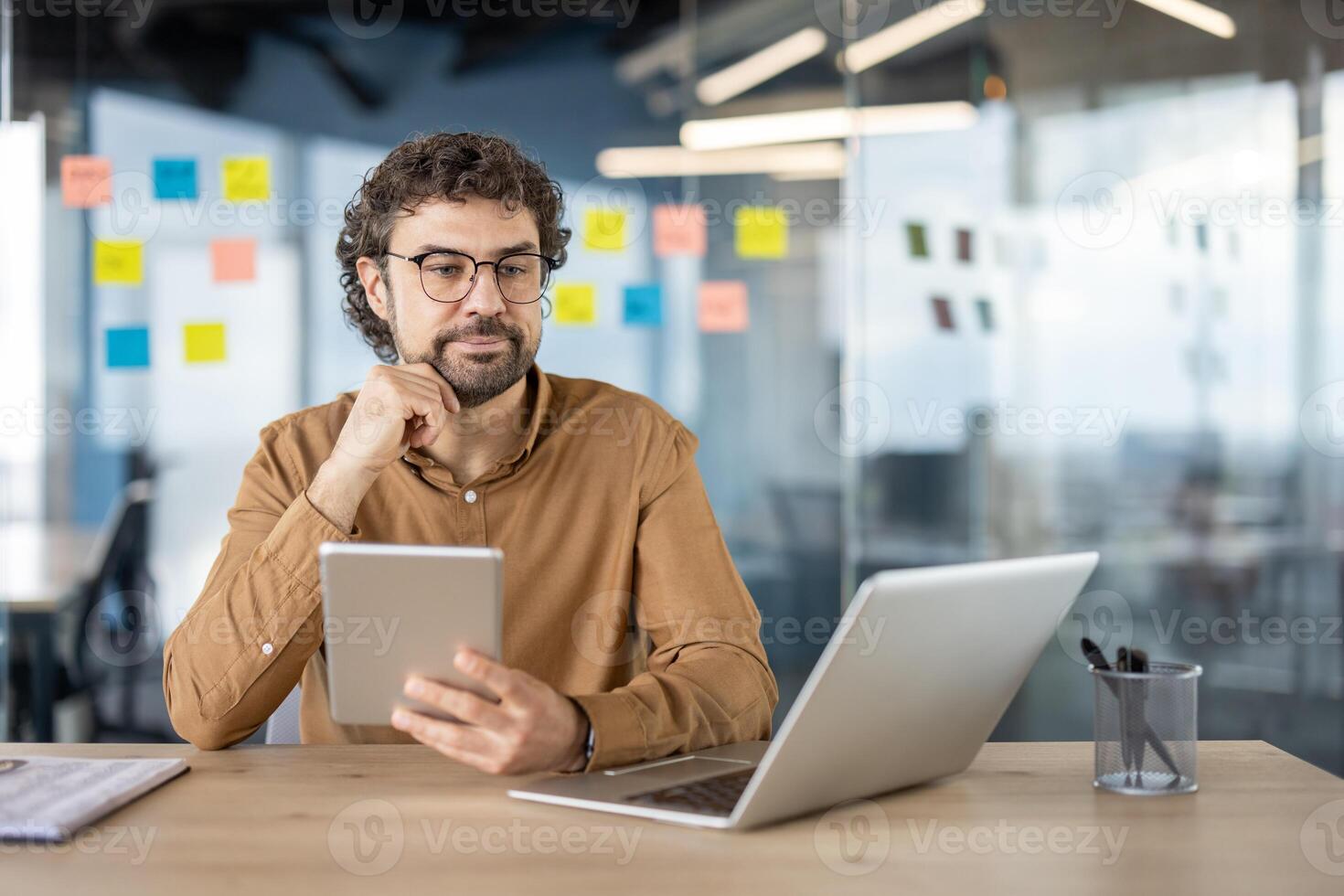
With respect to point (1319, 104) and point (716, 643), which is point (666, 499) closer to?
point (716, 643)

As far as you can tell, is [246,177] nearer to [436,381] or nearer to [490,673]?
[436,381]

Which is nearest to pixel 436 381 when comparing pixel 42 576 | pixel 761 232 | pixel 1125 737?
pixel 1125 737

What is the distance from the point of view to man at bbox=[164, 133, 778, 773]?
1.52m

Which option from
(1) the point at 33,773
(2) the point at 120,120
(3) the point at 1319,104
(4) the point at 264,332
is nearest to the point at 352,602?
(1) the point at 33,773

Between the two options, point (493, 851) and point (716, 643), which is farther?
point (716, 643)

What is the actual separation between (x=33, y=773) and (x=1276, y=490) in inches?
119

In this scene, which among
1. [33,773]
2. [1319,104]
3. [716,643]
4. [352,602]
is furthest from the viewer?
[1319,104]

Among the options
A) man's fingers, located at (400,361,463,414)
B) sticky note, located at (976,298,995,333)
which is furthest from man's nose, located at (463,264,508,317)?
sticky note, located at (976,298,995,333)

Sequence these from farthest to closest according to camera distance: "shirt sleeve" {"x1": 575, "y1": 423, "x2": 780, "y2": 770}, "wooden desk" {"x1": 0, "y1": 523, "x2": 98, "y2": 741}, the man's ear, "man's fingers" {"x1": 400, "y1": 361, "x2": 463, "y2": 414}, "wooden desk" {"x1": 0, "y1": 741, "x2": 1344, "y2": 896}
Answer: "wooden desk" {"x1": 0, "y1": 523, "x2": 98, "y2": 741}
the man's ear
"man's fingers" {"x1": 400, "y1": 361, "x2": 463, "y2": 414}
"shirt sleeve" {"x1": 575, "y1": 423, "x2": 780, "y2": 770}
"wooden desk" {"x1": 0, "y1": 741, "x2": 1344, "y2": 896}

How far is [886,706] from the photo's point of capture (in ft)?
3.72

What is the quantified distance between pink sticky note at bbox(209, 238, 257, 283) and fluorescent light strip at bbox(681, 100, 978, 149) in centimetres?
123

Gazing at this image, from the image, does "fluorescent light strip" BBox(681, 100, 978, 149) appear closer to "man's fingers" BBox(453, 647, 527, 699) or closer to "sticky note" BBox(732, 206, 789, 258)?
"sticky note" BBox(732, 206, 789, 258)

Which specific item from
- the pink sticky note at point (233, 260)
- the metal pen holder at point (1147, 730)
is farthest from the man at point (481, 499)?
the pink sticky note at point (233, 260)

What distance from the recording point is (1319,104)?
128 inches
